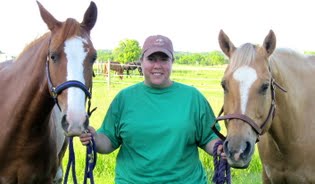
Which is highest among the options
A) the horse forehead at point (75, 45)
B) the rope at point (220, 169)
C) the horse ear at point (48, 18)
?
the horse ear at point (48, 18)

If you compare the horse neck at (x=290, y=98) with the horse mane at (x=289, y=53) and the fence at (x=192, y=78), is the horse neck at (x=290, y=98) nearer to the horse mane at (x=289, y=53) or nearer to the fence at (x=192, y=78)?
the horse mane at (x=289, y=53)

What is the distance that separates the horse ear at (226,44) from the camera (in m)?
3.25

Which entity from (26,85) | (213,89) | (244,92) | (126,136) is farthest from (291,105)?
(213,89)

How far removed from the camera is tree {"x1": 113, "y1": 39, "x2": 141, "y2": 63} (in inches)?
1786

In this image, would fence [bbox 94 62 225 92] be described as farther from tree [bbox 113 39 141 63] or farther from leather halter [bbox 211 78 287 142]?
tree [bbox 113 39 141 63]

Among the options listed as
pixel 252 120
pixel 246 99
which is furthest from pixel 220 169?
pixel 246 99

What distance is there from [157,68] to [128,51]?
1704 inches

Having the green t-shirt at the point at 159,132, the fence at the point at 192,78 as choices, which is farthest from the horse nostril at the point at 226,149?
the fence at the point at 192,78

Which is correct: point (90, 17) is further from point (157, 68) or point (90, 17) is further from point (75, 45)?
point (157, 68)

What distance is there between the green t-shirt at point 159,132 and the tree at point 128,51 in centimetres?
4157

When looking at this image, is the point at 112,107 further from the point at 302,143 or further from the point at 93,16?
the point at 302,143

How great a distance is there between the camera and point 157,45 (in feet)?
10.4

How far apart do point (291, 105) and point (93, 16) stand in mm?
1737

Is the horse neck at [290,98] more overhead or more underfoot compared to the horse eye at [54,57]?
more underfoot
